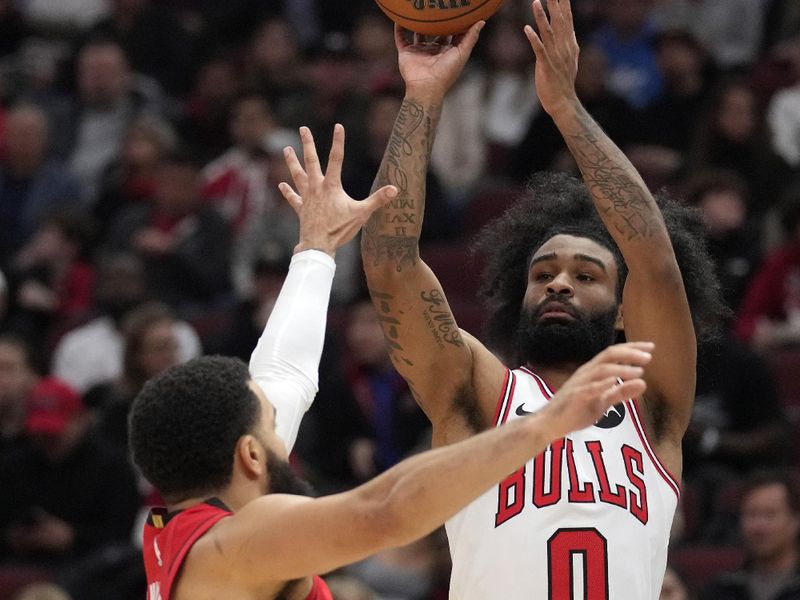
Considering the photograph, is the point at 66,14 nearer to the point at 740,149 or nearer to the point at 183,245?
the point at 183,245

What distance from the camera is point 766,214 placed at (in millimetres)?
9703

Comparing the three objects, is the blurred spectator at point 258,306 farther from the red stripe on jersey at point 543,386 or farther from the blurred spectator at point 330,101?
the red stripe on jersey at point 543,386

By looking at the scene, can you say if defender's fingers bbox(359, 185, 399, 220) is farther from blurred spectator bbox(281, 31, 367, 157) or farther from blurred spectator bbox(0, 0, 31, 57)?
blurred spectator bbox(0, 0, 31, 57)

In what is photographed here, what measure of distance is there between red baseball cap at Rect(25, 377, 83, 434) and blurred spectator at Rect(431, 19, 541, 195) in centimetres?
330

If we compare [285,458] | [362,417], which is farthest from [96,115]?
[285,458]

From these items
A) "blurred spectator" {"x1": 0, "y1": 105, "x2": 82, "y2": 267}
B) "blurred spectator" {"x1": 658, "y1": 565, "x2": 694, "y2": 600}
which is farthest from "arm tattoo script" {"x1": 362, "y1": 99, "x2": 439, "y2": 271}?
Answer: "blurred spectator" {"x1": 0, "y1": 105, "x2": 82, "y2": 267}

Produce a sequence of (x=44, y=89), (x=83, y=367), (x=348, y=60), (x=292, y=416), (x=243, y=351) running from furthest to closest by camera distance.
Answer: (x=44, y=89)
(x=348, y=60)
(x=83, y=367)
(x=243, y=351)
(x=292, y=416)

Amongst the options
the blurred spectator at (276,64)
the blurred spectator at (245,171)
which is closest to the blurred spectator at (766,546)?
the blurred spectator at (245,171)

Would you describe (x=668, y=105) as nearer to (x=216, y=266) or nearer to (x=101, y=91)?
(x=216, y=266)

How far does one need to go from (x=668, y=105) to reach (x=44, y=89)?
15.9 feet

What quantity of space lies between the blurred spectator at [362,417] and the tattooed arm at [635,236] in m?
3.64

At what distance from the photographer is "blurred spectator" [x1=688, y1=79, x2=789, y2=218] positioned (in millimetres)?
9906

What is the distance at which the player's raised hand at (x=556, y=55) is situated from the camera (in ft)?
15.2

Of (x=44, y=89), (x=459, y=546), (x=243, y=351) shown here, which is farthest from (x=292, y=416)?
(x=44, y=89)
